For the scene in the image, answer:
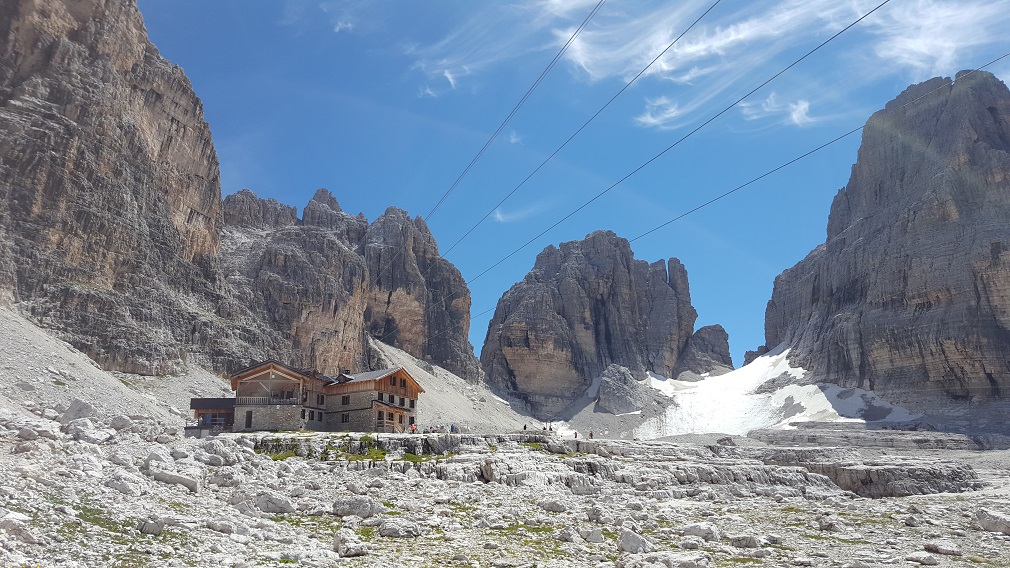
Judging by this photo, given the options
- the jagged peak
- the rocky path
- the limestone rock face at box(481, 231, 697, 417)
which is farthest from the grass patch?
the jagged peak

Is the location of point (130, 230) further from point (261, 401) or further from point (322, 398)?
point (261, 401)

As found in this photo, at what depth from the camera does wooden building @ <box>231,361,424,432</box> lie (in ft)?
207

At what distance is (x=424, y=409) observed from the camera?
11425 centimetres

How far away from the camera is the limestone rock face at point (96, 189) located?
8069 cm

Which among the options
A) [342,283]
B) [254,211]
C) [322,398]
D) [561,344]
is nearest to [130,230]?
[322,398]

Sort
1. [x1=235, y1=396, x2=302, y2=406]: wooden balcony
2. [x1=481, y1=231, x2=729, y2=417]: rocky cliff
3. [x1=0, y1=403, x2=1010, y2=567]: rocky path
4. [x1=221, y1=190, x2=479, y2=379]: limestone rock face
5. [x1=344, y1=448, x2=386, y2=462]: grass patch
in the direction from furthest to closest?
[x1=481, y1=231, x2=729, y2=417]: rocky cliff → [x1=221, y1=190, x2=479, y2=379]: limestone rock face → [x1=235, y1=396, x2=302, y2=406]: wooden balcony → [x1=344, y1=448, x2=386, y2=462]: grass patch → [x1=0, y1=403, x2=1010, y2=567]: rocky path

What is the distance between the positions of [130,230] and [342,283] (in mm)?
47814

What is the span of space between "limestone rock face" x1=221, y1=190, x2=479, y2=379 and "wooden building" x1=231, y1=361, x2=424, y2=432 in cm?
4590

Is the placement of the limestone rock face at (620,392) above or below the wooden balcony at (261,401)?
above

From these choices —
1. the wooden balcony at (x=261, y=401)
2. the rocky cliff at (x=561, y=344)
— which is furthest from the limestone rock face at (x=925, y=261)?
the wooden balcony at (x=261, y=401)

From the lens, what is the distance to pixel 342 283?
451ft

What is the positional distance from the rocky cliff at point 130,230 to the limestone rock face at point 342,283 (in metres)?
0.41

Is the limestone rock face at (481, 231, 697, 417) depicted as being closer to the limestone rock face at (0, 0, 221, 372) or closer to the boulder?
the limestone rock face at (0, 0, 221, 372)

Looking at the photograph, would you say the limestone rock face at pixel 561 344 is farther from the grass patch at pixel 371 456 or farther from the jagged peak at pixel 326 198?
the grass patch at pixel 371 456
